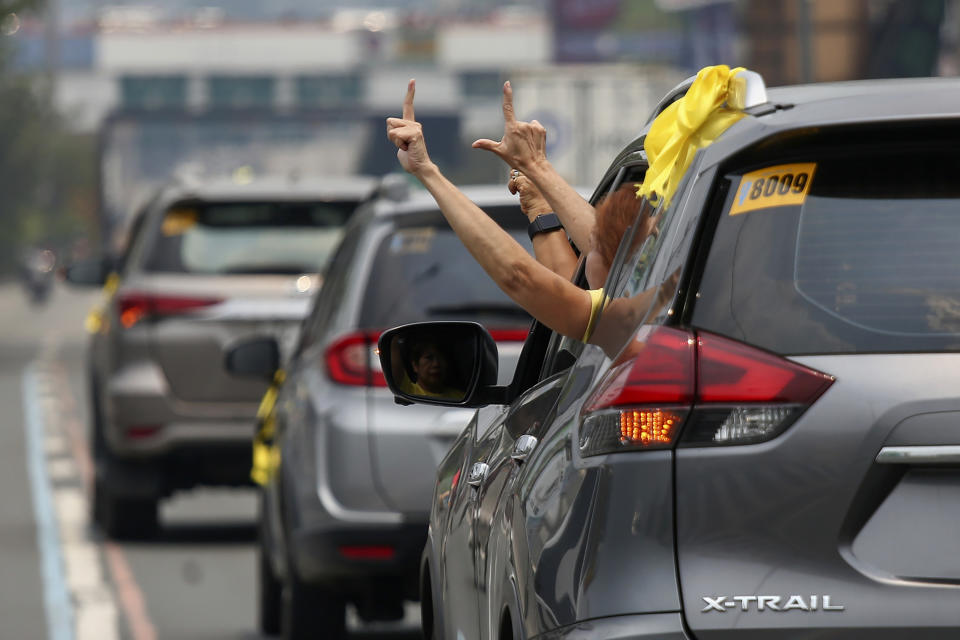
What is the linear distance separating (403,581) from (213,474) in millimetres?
4708

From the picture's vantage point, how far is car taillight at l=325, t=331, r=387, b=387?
746 centimetres

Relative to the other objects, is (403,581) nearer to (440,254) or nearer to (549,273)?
(440,254)

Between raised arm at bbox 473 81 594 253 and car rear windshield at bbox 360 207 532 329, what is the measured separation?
9.85 ft

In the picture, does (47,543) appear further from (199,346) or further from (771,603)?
(771,603)

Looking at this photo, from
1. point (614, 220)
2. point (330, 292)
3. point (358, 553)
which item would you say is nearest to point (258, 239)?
point (330, 292)

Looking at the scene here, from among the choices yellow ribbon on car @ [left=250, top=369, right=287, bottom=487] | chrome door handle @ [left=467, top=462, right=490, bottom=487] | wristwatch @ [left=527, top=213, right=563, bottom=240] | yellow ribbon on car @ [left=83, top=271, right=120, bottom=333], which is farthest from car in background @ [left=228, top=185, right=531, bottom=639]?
yellow ribbon on car @ [left=83, top=271, right=120, bottom=333]

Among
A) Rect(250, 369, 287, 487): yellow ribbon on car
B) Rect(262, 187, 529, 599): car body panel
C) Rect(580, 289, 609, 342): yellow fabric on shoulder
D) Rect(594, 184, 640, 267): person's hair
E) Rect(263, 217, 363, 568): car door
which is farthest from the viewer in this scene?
Rect(250, 369, 287, 487): yellow ribbon on car

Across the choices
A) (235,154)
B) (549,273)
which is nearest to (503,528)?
(549,273)

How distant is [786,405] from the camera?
2877 mm

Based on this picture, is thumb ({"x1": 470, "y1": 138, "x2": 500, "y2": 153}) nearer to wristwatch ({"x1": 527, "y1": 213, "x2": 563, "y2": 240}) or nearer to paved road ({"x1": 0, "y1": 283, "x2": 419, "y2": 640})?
wristwatch ({"x1": 527, "y1": 213, "x2": 563, "y2": 240})

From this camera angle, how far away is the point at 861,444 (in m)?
2.85

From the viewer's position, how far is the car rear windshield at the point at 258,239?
11.5m

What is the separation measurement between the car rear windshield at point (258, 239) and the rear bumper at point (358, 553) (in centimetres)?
419

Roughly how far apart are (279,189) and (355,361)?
4.13 m
